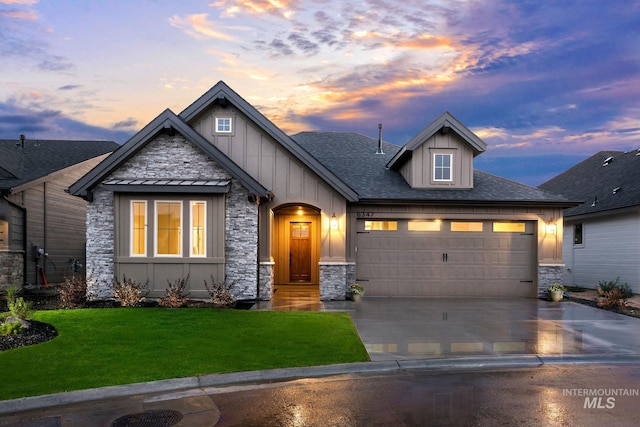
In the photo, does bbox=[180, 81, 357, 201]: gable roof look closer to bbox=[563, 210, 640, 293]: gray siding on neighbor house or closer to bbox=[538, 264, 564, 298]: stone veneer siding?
bbox=[538, 264, 564, 298]: stone veneer siding

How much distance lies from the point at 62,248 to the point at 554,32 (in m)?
23.2

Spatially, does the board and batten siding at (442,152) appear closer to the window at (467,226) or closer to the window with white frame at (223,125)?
the window at (467,226)

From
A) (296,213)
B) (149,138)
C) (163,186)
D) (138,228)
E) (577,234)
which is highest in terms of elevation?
(149,138)

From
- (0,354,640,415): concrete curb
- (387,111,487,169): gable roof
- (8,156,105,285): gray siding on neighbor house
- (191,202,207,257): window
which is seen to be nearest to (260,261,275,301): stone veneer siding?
(191,202,207,257): window

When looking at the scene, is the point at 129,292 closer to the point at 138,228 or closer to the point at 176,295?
the point at 176,295

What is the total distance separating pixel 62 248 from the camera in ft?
72.9

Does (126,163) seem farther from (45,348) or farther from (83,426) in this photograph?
(83,426)

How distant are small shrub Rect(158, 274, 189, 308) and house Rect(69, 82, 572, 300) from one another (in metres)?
0.22

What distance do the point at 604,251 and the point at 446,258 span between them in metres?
8.52

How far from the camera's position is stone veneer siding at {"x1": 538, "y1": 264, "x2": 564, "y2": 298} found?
1712 centimetres

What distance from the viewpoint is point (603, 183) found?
75.8 ft

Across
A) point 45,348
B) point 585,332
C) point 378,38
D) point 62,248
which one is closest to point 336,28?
point 378,38

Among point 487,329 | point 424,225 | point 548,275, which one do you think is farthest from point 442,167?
point 487,329

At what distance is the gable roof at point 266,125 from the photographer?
15812 millimetres
